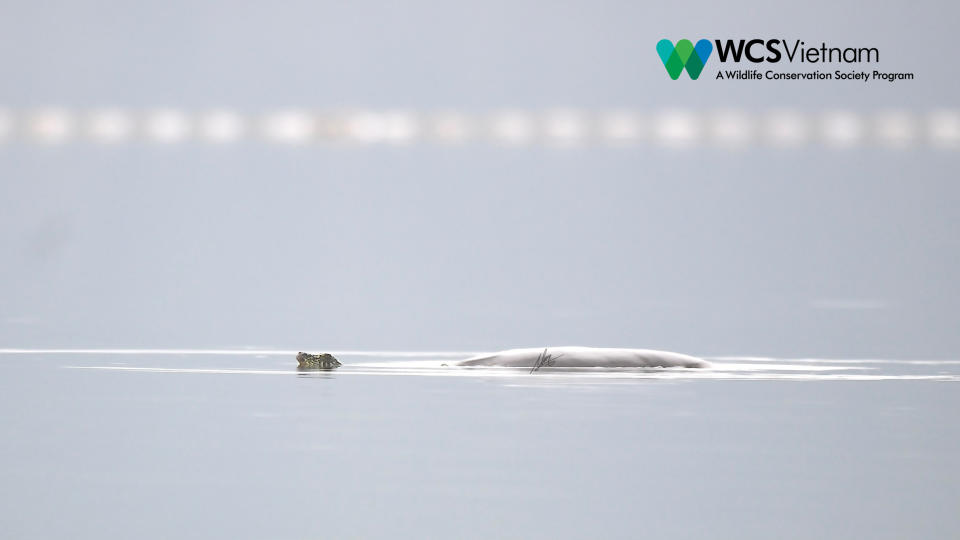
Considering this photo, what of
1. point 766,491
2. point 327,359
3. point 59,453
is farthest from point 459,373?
point 766,491

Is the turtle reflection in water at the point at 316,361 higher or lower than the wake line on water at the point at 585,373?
higher

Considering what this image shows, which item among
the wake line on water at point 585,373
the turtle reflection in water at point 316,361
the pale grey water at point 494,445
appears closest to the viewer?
the pale grey water at point 494,445

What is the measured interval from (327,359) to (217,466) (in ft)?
21.5

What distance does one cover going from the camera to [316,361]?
47.3 feet

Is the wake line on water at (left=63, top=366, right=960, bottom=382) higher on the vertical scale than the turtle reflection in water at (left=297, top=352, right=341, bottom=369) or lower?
lower

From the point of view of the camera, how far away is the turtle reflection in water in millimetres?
14367

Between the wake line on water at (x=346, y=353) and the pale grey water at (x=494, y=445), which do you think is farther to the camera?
the wake line on water at (x=346, y=353)

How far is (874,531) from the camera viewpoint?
6211mm

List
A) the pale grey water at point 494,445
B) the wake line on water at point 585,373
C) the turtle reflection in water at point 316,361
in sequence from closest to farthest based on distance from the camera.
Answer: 1. the pale grey water at point 494,445
2. the wake line on water at point 585,373
3. the turtle reflection in water at point 316,361

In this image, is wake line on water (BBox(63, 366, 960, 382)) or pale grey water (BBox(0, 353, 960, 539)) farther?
wake line on water (BBox(63, 366, 960, 382))

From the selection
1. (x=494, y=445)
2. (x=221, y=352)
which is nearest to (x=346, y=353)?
(x=221, y=352)

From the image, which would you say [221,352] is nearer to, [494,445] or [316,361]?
[316,361]

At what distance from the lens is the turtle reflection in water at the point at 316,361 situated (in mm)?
14367

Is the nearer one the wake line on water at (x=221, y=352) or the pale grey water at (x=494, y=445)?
the pale grey water at (x=494, y=445)
